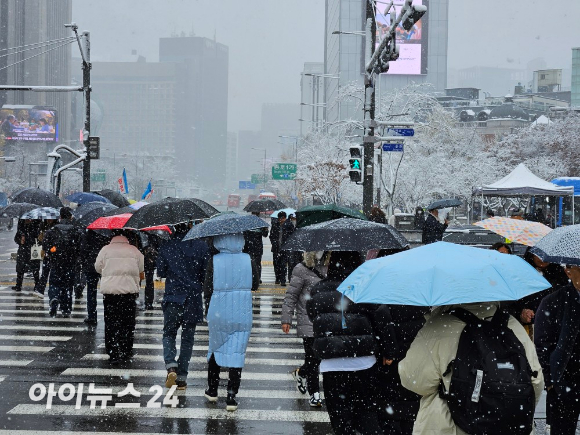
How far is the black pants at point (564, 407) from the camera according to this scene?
5.60 metres

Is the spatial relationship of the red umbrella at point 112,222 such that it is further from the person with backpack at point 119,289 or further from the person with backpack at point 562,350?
the person with backpack at point 562,350

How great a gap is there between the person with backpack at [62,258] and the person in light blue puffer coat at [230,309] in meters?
6.32

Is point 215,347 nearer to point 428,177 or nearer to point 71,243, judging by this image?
point 71,243

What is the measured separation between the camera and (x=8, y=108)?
96000 mm

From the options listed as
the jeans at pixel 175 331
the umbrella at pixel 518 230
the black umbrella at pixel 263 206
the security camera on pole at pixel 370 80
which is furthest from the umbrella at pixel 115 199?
the umbrella at pixel 518 230

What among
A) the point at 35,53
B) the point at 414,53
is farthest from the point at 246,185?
the point at 35,53

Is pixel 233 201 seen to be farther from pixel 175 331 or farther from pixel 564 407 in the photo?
pixel 564 407

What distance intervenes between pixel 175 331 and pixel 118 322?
183cm

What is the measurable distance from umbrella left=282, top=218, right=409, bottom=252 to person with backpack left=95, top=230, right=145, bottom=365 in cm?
356

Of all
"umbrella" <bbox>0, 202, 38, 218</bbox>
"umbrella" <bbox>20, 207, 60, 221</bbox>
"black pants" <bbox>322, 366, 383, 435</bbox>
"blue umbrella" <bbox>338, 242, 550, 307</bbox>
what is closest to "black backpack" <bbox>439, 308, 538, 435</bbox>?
"blue umbrella" <bbox>338, 242, 550, 307</bbox>

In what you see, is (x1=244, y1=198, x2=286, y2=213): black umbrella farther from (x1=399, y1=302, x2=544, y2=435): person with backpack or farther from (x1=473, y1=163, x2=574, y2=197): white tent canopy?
(x1=399, y1=302, x2=544, y2=435): person with backpack

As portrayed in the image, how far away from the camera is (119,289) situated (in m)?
9.62

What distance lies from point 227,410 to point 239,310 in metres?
1.01

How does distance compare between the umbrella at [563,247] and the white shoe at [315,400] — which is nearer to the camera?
the umbrella at [563,247]
